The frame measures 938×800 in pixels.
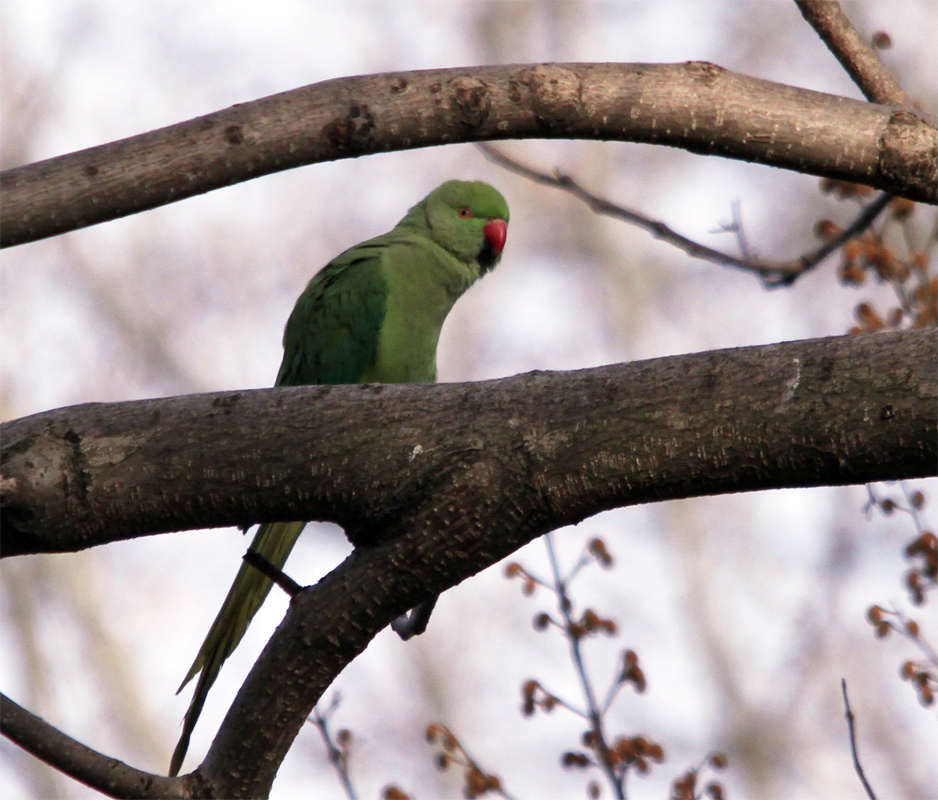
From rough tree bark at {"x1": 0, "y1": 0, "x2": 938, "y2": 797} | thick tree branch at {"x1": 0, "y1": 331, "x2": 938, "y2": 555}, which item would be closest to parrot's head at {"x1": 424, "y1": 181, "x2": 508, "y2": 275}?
rough tree bark at {"x1": 0, "y1": 0, "x2": 938, "y2": 797}

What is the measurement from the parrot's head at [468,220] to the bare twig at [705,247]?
1.61 meters

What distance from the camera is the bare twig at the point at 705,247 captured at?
2.62 meters

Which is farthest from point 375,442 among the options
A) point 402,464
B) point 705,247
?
point 705,247

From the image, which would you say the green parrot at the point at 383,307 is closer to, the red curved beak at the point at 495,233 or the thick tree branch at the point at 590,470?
the red curved beak at the point at 495,233

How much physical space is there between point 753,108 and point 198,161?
1.03 meters

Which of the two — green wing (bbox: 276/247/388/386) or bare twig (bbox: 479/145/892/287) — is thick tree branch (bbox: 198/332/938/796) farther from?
green wing (bbox: 276/247/388/386)

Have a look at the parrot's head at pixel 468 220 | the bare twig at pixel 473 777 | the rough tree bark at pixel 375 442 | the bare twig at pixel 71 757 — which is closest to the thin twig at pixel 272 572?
the rough tree bark at pixel 375 442

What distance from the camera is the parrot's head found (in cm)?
439

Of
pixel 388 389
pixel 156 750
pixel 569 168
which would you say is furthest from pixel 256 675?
pixel 569 168

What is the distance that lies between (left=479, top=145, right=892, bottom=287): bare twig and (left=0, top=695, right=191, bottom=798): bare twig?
5.57 ft

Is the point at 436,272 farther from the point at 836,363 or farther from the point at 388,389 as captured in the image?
the point at 836,363

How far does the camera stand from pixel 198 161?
166 cm

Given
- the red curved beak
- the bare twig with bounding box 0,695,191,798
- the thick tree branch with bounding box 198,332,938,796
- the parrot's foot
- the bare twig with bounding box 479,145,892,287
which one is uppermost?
the red curved beak

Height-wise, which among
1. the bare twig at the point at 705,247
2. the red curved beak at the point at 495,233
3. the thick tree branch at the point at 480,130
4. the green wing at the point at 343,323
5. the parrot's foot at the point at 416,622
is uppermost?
the red curved beak at the point at 495,233
